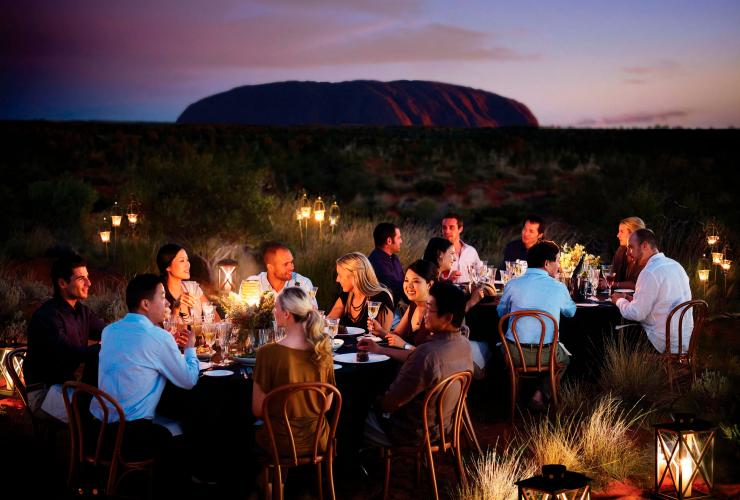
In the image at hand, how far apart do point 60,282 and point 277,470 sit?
7.26ft

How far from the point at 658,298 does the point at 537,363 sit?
1290 millimetres

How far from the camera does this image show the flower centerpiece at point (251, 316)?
17.9 ft

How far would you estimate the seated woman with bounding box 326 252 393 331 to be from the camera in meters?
6.48

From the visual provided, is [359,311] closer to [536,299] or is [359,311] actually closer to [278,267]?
[278,267]

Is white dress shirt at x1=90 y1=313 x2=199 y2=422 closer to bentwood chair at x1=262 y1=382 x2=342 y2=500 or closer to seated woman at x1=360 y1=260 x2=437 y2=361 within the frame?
bentwood chair at x1=262 y1=382 x2=342 y2=500

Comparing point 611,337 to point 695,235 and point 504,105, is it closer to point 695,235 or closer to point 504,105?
point 695,235

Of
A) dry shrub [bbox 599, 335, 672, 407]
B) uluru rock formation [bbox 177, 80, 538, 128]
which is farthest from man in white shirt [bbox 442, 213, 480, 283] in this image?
uluru rock formation [bbox 177, 80, 538, 128]

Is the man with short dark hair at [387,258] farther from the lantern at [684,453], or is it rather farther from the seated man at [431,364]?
the lantern at [684,453]

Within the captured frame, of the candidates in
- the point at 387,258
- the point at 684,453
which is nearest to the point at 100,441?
the point at 684,453

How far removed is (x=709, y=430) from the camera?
191 inches

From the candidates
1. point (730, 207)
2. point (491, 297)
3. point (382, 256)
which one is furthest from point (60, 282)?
point (730, 207)

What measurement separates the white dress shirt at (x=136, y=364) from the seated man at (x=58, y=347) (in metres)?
0.74

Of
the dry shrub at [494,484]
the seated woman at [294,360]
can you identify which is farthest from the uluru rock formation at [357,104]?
the seated woman at [294,360]

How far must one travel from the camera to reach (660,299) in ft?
23.8
